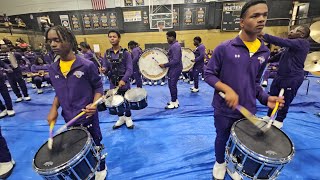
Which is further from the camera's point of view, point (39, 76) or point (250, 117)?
point (39, 76)

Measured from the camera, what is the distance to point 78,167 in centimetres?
165

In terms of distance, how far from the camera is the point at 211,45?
13.2 meters

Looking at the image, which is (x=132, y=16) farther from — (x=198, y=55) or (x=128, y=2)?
(x=198, y=55)

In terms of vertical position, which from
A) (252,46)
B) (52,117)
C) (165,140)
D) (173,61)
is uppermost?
(252,46)

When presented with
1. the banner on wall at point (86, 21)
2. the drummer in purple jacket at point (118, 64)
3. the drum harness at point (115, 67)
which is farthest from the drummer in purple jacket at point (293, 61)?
the banner on wall at point (86, 21)

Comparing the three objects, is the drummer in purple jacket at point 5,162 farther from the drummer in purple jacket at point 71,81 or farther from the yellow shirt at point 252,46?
the yellow shirt at point 252,46

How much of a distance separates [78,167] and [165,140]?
2.11 meters

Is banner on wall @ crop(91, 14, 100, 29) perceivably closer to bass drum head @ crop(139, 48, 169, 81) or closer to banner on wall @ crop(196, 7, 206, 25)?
banner on wall @ crop(196, 7, 206, 25)

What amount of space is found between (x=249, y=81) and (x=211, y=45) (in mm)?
12150

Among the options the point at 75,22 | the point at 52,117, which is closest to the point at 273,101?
the point at 52,117

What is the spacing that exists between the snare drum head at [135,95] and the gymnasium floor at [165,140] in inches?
32.0

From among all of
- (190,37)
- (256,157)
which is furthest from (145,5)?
(256,157)

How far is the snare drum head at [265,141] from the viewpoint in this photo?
4.97 feet

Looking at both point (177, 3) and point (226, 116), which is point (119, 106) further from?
point (177, 3)
